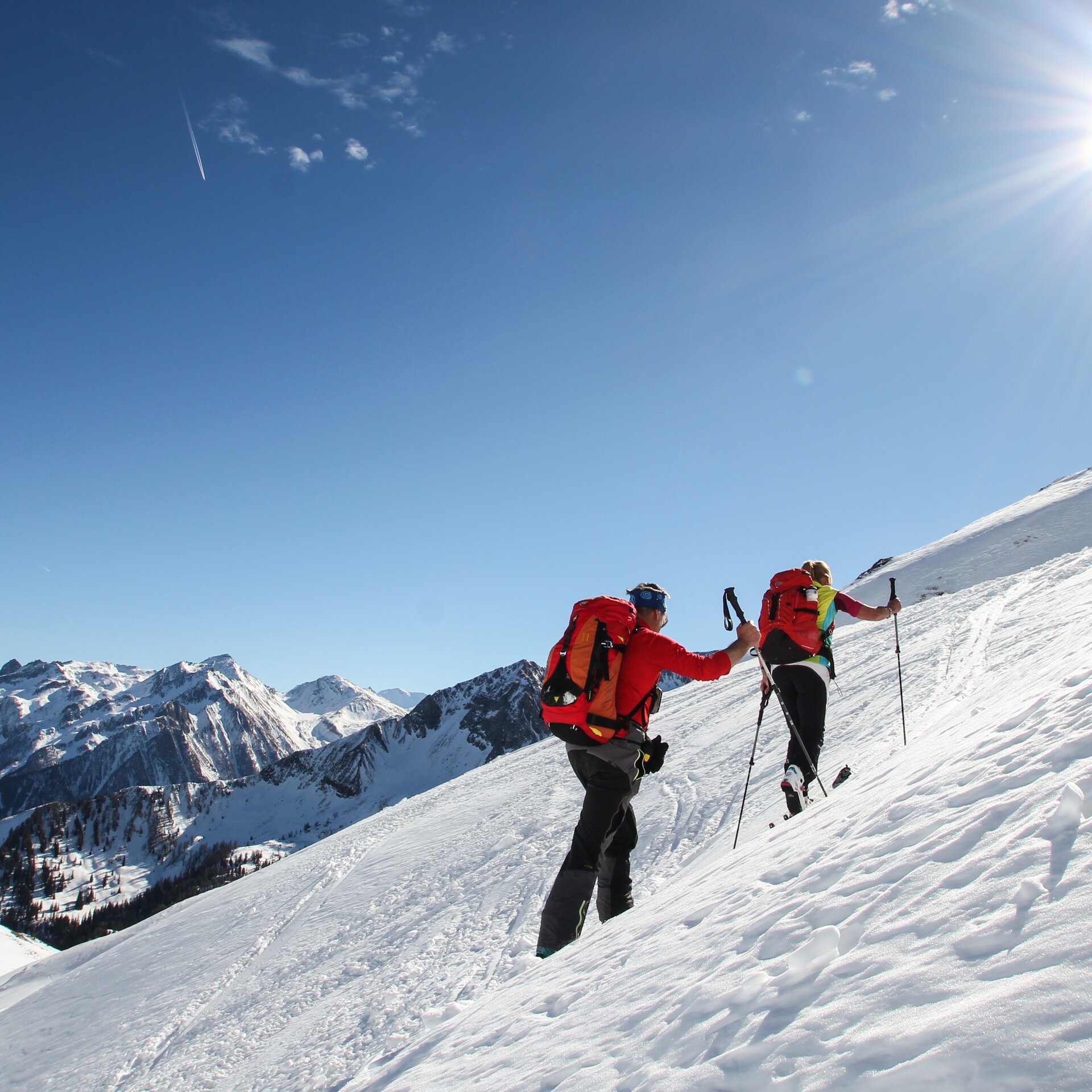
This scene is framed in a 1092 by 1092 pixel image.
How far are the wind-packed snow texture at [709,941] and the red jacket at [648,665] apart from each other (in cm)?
128

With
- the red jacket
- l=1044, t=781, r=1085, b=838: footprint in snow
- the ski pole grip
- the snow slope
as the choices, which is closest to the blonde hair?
the ski pole grip

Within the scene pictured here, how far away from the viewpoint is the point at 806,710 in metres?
6.84

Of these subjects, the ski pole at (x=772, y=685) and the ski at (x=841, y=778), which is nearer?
the ski pole at (x=772, y=685)

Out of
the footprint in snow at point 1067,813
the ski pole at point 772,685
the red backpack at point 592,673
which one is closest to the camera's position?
the footprint in snow at point 1067,813

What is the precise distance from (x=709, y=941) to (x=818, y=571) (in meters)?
5.15

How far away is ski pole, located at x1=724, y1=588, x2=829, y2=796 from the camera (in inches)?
246

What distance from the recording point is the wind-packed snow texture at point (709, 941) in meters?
1.93

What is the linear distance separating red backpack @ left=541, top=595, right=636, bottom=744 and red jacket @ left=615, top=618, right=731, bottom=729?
2.7 inches

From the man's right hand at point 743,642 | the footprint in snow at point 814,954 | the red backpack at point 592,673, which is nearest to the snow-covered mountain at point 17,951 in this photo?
the red backpack at point 592,673

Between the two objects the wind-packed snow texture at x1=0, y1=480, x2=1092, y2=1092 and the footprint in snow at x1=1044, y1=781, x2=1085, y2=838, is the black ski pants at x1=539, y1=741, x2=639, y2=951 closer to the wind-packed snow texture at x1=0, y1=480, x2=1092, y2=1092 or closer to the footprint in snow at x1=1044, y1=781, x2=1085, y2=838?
the wind-packed snow texture at x1=0, y1=480, x2=1092, y2=1092

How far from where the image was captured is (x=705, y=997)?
270 centimetres

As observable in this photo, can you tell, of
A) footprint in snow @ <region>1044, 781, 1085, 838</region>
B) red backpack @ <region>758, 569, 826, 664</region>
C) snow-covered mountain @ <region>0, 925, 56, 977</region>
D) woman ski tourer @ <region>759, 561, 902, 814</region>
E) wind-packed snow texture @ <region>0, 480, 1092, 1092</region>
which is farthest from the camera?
snow-covered mountain @ <region>0, 925, 56, 977</region>

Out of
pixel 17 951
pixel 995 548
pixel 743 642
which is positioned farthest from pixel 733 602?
pixel 17 951

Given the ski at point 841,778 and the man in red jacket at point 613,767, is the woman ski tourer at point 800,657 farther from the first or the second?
the man in red jacket at point 613,767
